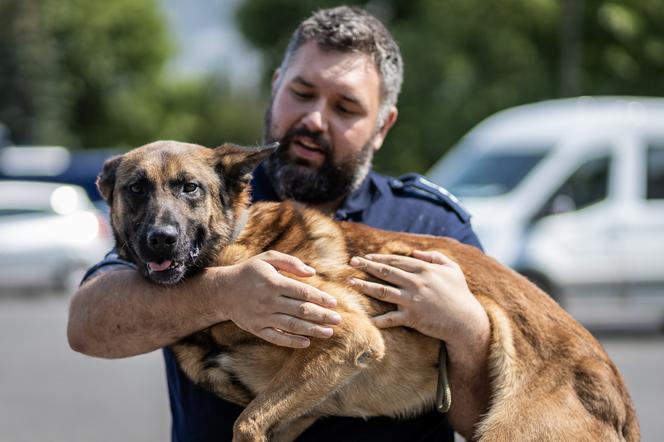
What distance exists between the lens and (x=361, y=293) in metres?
2.83

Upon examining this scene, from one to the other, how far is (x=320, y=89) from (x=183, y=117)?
193 ft

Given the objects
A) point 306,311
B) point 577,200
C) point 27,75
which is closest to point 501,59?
point 577,200

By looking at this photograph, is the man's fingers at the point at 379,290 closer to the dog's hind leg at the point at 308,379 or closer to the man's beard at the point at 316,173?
the dog's hind leg at the point at 308,379

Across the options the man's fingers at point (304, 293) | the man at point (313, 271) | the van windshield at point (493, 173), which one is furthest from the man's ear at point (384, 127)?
the van windshield at point (493, 173)

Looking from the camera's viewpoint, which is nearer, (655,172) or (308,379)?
(308,379)

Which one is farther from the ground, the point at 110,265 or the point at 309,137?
the point at 309,137

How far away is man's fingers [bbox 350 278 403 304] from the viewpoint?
2.75 meters

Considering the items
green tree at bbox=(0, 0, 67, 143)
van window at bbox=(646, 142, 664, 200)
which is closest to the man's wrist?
van window at bbox=(646, 142, 664, 200)

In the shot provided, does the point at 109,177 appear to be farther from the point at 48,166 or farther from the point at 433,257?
the point at 48,166

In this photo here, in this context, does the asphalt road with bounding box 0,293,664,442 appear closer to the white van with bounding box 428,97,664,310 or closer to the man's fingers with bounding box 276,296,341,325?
the white van with bounding box 428,97,664,310

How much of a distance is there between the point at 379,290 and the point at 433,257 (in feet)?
0.72

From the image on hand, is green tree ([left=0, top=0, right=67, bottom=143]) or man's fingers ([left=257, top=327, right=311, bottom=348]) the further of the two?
green tree ([left=0, top=0, right=67, bottom=143])

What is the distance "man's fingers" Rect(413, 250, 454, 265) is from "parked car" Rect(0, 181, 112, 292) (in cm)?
1361

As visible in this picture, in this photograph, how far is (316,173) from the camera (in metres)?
3.13
